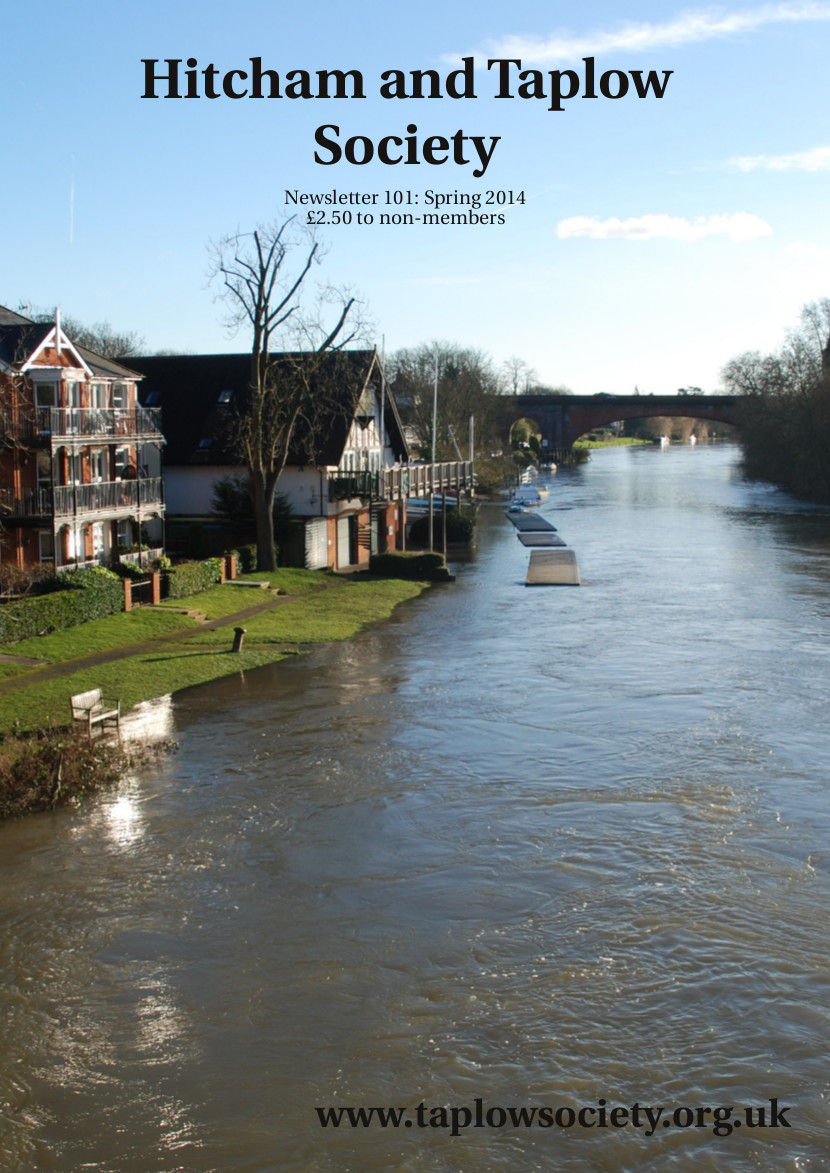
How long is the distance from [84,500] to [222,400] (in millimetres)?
15261

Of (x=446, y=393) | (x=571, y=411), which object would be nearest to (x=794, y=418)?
(x=446, y=393)

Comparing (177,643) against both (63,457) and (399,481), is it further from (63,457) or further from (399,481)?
(399,481)

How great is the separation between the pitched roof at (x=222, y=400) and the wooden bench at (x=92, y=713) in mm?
26182

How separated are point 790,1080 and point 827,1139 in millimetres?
993

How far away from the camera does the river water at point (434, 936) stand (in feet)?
40.2

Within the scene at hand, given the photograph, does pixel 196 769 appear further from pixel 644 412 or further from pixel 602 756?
pixel 644 412

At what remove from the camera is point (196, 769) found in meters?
23.1

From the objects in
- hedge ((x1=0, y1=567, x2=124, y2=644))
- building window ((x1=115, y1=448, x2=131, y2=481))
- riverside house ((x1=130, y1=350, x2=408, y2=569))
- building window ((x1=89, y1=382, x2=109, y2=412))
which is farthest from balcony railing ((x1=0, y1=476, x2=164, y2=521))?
riverside house ((x1=130, y1=350, x2=408, y2=569))

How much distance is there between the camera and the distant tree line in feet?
311

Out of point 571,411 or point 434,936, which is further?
point 571,411

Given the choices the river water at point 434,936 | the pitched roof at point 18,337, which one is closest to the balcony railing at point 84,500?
the pitched roof at point 18,337

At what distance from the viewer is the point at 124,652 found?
32.0 m

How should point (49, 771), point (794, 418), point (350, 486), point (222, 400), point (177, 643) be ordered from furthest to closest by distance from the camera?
point (794, 418), point (222, 400), point (350, 486), point (177, 643), point (49, 771)

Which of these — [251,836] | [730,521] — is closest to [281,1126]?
[251,836]
